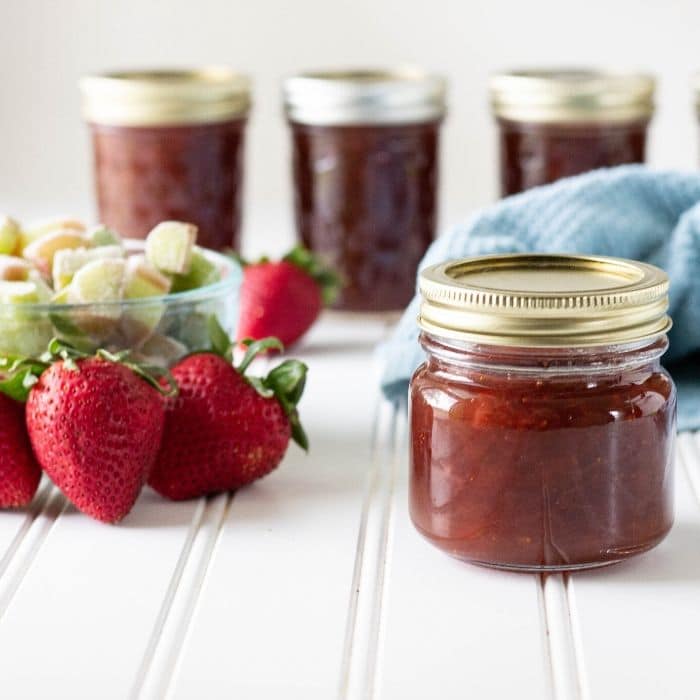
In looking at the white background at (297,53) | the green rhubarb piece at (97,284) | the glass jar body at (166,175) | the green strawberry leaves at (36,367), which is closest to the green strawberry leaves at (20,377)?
the green strawberry leaves at (36,367)

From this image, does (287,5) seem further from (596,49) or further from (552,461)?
(552,461)

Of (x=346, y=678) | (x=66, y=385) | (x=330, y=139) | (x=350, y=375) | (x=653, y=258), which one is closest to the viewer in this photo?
(x=346, y=678)

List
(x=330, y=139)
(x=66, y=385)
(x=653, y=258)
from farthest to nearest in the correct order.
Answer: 1. (x=330, y=139)
2. (x=653, y=258)
3. (x=66, y=385)

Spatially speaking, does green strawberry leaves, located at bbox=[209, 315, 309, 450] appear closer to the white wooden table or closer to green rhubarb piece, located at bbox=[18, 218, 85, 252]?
the white wooden table

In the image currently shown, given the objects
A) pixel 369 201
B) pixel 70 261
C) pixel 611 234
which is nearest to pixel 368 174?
pixel 369 201

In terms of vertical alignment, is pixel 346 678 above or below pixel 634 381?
below

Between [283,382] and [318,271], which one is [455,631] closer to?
[283,382]

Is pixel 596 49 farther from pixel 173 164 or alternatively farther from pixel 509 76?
pixel 173 164

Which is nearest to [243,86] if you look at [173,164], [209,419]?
[173,164]

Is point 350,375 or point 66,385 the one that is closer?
point 66,385
